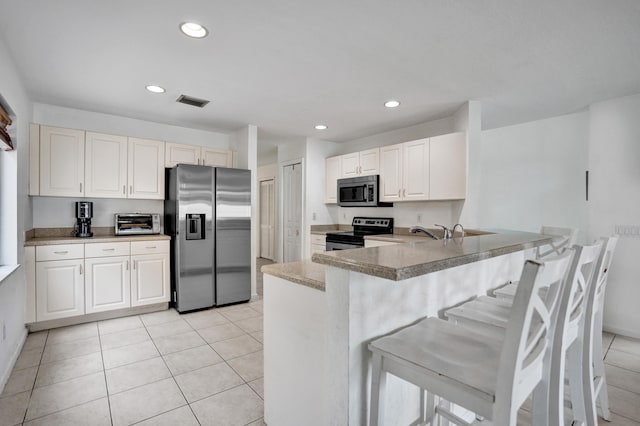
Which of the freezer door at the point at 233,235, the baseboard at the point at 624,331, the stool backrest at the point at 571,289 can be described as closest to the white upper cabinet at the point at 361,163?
the freezer door at the point at 233,235

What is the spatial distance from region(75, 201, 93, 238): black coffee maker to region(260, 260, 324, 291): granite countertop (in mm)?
3061

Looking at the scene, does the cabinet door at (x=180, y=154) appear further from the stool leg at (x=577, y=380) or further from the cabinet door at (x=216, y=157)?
the stool leg at (x=577, y=380)

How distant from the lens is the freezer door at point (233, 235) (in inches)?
153

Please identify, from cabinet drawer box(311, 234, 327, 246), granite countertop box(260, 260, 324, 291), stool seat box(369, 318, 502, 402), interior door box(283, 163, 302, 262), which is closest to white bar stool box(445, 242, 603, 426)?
stool seat box(369, 318, 502, 402)

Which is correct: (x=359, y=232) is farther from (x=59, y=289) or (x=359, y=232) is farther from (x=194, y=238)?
(x=59, y=289)

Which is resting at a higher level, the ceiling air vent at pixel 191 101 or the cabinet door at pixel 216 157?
the ceiling air vent at pixel 191 101

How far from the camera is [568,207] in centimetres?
369

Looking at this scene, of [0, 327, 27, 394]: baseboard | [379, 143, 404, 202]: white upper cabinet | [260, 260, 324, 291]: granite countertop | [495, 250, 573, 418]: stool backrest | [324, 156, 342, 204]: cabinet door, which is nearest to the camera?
[495, 250, 573, 418]: stool backrest

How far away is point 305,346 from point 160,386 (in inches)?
56.0

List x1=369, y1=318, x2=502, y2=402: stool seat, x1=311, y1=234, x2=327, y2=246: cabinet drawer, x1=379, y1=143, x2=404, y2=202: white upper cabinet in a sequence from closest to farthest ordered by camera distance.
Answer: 1. x1=369, y1=318, x2=502, y2=402: stool seat
2. x1=379, y1=143, x2=404, y2=202: white upper cabinet
3. x1=311, y1=234, x2=327, y2=246: cabinet drawer

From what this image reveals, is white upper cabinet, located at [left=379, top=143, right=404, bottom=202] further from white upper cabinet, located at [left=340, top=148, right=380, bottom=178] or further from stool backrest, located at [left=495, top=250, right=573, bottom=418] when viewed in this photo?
stool backrest, located at [left=495, top=250, right=573, bottom=418]

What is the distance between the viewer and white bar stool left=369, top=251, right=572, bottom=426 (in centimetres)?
78

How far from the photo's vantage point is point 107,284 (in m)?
3.39

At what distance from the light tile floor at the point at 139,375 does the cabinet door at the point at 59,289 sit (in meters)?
0.20
